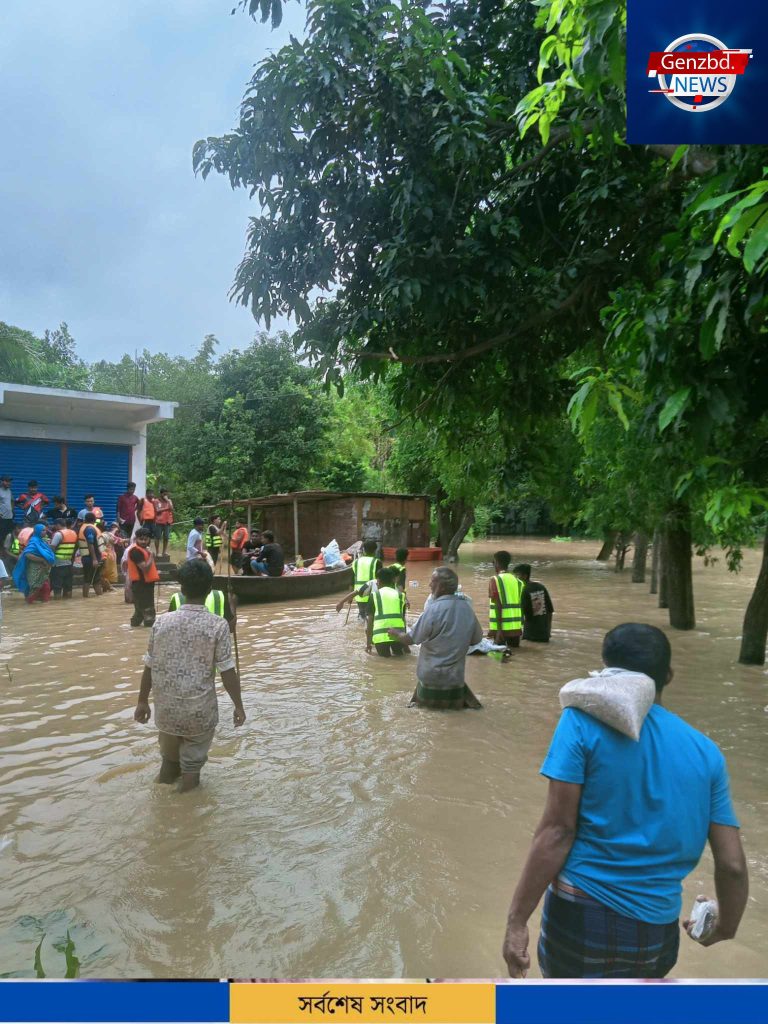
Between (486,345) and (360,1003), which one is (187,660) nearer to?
(360,1003)

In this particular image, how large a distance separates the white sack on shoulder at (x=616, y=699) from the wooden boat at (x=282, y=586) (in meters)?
12.1

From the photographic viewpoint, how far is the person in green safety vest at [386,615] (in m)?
8.89

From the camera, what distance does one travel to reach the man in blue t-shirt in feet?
6.69

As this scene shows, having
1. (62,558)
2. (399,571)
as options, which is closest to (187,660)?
(399,571)

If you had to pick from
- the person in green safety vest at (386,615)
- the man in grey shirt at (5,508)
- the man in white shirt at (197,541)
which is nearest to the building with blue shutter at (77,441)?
the man in grey shirt at (5,508)

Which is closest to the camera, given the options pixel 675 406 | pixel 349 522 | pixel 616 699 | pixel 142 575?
pixel 616 699

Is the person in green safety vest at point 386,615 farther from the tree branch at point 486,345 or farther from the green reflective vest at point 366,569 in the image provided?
the tree branch at point 486,345

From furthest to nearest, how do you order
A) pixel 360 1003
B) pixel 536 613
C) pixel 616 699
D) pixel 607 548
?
pixel 607 548 → pixel 536 613 → pixel 360 1003 → pixel 616 699

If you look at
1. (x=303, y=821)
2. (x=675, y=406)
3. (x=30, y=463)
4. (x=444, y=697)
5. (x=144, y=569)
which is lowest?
(x=303, y=821)

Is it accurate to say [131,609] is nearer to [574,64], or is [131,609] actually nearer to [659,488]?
[659,488]

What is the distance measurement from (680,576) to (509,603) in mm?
3541

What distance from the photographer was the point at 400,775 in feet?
18.3

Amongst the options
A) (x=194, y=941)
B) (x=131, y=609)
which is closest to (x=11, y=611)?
(x=131, y=609)

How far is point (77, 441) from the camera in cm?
1719
